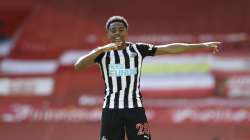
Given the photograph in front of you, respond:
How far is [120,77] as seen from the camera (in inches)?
193

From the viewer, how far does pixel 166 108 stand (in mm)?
9438

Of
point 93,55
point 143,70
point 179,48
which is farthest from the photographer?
point 143,70

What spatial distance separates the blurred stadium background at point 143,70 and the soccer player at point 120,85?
4154mm

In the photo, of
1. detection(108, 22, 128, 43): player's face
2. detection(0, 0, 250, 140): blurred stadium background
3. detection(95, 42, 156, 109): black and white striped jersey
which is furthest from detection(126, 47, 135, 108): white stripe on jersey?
detection(0, 0, 250, 140): blurred stadium background

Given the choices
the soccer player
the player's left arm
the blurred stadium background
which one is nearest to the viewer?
the soccer player

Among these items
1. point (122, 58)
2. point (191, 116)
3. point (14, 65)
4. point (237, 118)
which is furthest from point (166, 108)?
point (122, 58)

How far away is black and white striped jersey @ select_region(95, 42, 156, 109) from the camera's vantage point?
490cm

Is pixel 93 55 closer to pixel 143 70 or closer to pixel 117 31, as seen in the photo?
pixel 117 31

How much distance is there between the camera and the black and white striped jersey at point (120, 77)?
4902 mm

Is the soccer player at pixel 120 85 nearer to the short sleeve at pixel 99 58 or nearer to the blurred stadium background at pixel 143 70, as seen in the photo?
the short sleeve at pixel 99 58

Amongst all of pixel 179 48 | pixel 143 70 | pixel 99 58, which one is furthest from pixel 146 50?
pixel 143 70

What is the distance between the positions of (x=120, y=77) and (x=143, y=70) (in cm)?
489

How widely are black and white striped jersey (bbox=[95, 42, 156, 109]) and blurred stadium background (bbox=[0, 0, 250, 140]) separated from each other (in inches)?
164

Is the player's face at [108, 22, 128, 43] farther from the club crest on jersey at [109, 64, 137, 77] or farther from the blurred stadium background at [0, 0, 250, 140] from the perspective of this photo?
the blurred stadium background at [0, 0, 250, 140]
